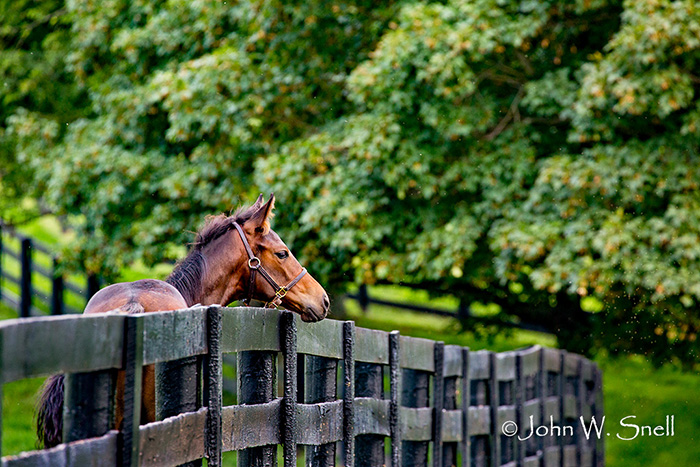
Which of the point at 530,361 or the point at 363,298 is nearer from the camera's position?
the point at 530,361

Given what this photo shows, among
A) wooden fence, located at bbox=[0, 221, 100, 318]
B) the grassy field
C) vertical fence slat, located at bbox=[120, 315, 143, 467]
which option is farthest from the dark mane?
wooden fence, located at bbox=[0, 221, 100, 318]

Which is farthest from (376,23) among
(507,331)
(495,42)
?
(507,331)

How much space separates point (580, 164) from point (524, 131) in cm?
118

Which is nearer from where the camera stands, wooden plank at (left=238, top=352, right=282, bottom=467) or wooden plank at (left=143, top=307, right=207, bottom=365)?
wooden plank at (left=143, top=307, right=207, bottom=365)

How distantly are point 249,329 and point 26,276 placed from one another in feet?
40.8

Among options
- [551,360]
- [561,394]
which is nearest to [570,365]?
[561,394]

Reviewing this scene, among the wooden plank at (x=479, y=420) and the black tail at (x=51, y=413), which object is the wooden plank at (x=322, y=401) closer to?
the black tail at (x=51, y=413)

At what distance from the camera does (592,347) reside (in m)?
12.2

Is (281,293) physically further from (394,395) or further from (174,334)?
(174,334)

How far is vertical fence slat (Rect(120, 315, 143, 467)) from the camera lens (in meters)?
2.82

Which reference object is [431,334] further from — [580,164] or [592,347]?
[580,164]

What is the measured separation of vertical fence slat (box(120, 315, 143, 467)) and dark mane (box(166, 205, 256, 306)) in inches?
85.0

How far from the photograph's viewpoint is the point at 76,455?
101 inches

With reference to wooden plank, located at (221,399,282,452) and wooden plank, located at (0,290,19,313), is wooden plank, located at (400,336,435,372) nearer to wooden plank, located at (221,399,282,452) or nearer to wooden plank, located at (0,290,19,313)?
wooden plank, located at (221,399,282,452)
